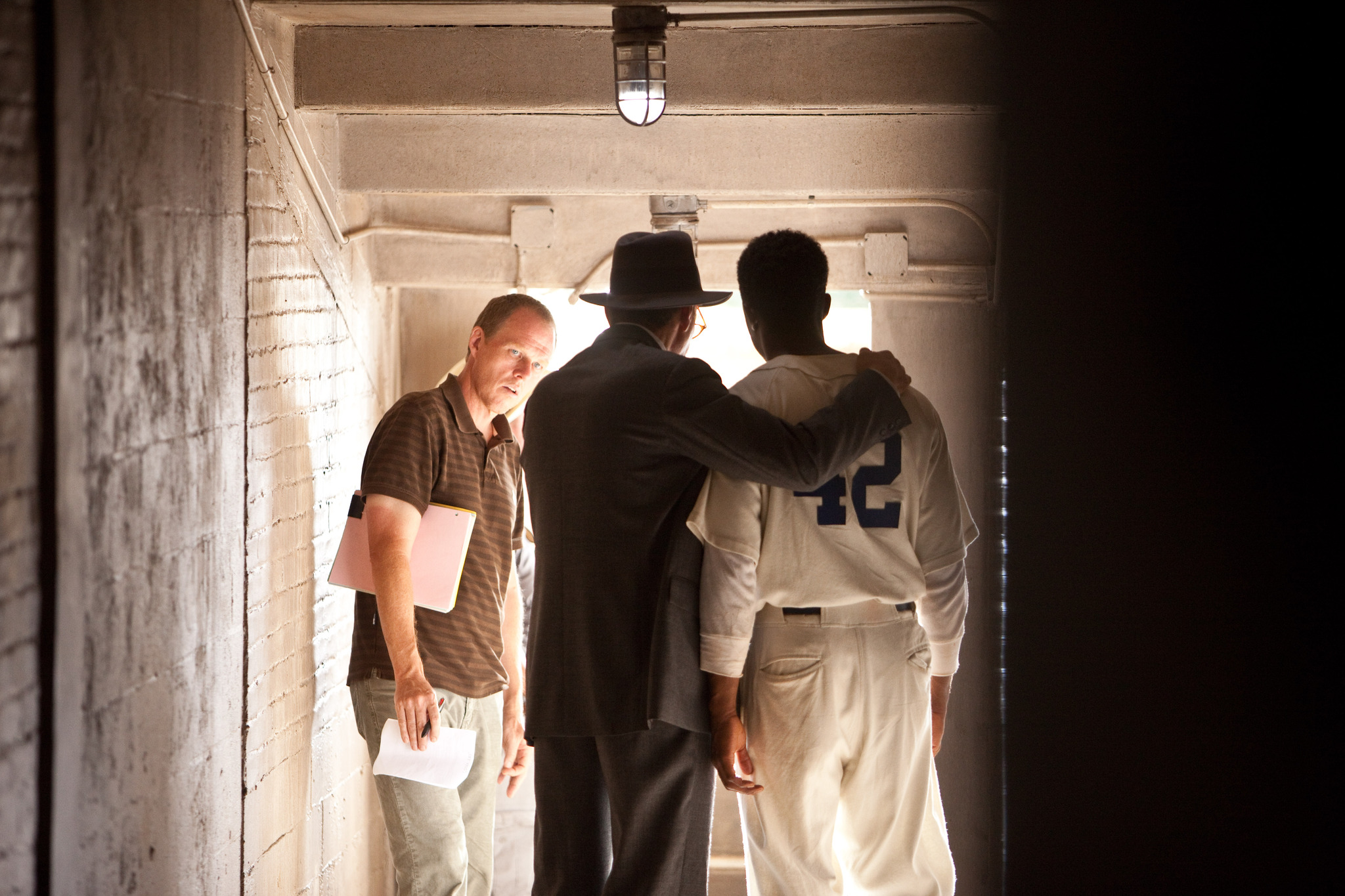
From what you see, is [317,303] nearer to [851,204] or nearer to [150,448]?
[150,448]

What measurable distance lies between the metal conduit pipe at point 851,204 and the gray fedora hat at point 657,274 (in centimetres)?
141

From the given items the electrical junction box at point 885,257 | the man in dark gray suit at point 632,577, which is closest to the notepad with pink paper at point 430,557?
the man in dark gray suit at point 632,577

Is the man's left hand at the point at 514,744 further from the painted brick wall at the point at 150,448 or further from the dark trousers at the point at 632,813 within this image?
the painted brick wall at the point at 150,448

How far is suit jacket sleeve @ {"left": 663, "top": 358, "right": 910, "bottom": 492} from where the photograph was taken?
1934 millimetres

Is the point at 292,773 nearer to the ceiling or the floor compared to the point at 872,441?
nearer to the floor

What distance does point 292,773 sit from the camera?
2.58 metres

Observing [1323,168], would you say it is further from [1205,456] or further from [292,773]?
[292,773]

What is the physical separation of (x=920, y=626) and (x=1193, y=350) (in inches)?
40.7

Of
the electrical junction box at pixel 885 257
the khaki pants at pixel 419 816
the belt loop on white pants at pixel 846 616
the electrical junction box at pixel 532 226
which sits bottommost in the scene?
the khaki pants at pixel 419 816

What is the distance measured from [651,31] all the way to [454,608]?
1.41m

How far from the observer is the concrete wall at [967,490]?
11.0ft

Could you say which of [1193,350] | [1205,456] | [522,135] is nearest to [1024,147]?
[1193,350]

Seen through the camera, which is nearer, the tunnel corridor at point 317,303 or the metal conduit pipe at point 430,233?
the tunnel corridor at point 317,303


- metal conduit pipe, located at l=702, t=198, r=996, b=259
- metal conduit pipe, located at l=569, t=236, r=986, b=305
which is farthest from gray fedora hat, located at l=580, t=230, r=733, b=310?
metal conduit pipe, located at l=569, t=236, r=986, b=305
